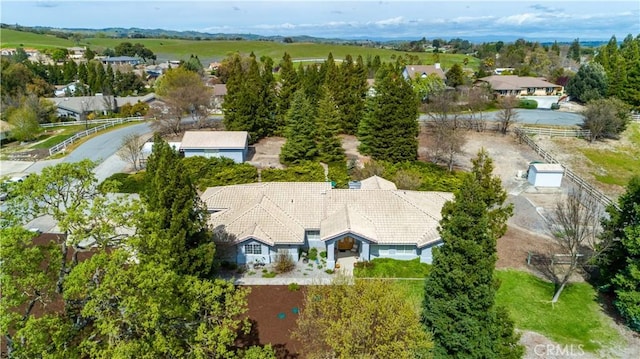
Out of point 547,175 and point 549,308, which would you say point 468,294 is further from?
point 547,175

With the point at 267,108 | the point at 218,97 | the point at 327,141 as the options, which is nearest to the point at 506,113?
the point at 327,141

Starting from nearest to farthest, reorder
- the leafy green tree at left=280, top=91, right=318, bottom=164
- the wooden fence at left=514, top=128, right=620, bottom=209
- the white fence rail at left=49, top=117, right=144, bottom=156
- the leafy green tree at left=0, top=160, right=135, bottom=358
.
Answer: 1. the leafy green tree at left=0, top=160, right=135, bottom=358
2. the wooden fence at left=514, top=128, right=620, bottom=209
3. the leafy green tree at left=280, top=91, right=318, bottom=164
4. the white fence rail at left=49, top=117, right=144, bottom=156

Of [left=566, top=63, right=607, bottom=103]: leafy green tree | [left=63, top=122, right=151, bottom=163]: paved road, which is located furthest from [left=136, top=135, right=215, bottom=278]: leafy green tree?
[left=566, top=63, right=607, bottom=103]: leafy green tree

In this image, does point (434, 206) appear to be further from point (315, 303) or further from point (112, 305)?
point (112, 305)

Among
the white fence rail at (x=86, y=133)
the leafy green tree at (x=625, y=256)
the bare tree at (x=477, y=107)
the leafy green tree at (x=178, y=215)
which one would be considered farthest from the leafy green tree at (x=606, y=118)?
the white fence rail at (x=86, y=133)

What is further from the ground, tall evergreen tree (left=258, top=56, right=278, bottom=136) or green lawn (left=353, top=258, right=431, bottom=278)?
tall evergreen tree (left=258, top=56, right=278, bottom=136)

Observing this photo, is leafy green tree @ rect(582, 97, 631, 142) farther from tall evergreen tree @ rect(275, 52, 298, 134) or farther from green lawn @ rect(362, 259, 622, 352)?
tall evergreen tree @ rect(275, 52, 298, 134)

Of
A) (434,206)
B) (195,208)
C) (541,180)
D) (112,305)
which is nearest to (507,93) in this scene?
(541,180)
